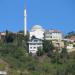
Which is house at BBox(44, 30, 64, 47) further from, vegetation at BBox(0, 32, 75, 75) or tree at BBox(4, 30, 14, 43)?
vegetation at BBox(0, 32, 75, 75)

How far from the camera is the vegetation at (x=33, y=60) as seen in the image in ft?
60.0

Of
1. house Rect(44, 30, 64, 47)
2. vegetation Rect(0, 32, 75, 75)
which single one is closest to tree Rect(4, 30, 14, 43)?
vegetation Rect(0, 32, 75, 75)

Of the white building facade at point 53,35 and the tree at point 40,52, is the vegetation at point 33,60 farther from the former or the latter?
the white building facade at point 53,35

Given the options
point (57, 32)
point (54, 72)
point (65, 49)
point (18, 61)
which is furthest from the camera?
point (57, 32)

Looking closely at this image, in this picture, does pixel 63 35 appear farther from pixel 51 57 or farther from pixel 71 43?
pixel 51 57

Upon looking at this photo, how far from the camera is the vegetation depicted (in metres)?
18.3

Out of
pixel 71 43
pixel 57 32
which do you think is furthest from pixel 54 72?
pixel 57 32

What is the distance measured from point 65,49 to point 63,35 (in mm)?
9439

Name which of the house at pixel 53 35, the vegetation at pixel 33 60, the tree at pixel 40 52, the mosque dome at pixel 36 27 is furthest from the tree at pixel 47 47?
the mosque dome at pixel 36 27

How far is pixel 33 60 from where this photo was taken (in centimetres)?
2070

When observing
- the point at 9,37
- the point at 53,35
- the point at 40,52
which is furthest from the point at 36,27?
the point at 40,52

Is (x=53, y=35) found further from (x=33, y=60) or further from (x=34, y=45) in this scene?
(x=33, y=60)

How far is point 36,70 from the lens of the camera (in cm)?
1850

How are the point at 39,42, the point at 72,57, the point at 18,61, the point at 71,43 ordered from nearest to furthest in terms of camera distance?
the point at 18,61 → the point at 72,57 → the point at 39,42 → the point at 71,43
